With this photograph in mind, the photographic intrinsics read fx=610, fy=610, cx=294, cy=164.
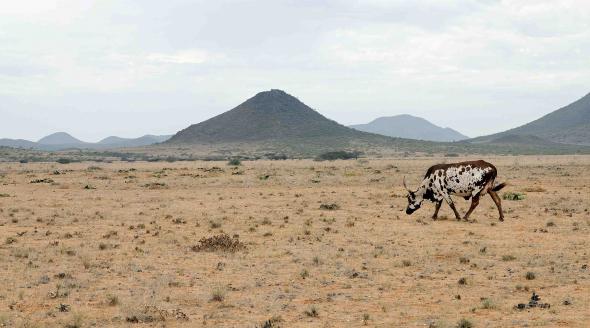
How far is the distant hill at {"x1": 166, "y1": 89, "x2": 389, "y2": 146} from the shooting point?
158 m

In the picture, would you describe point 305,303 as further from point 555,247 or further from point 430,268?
point 555,247

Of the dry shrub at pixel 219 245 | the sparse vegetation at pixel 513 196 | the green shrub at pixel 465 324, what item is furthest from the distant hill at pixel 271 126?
the green shrub at pixel 465 324

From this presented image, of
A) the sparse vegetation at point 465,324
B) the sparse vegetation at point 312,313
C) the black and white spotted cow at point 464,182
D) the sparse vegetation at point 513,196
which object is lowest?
the sparse vegetation at point 312,313

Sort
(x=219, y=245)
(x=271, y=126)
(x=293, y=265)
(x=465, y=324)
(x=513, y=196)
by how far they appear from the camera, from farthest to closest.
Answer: (x=271, y=126) < (x=513, y=196) < (x=219, y=245) < (x=293, y=265) < (x=465, y=324)

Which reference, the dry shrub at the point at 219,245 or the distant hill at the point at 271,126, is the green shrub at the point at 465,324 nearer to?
the dry shrub at the point at 219,245

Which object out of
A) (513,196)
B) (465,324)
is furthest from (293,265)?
(513,196)

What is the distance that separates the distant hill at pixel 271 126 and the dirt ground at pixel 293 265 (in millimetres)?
121530

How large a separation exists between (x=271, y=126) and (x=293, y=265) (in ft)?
502

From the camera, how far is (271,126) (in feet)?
550

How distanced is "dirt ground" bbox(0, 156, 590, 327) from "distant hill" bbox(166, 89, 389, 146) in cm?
A: 12153

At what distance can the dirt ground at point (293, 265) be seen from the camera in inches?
425

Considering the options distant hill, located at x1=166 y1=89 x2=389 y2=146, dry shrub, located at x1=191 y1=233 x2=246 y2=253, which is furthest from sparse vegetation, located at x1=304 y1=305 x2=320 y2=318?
distant hill, located at x1=166 y1=89 x2=389 y2=146

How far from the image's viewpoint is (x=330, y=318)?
417 inches

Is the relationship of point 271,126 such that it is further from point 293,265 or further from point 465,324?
point 465,324
